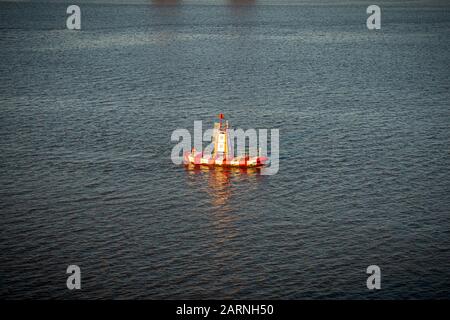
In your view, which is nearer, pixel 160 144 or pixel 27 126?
pixel 160 144

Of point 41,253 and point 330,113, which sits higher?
point 330,113

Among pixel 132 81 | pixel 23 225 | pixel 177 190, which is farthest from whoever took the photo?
pixel 132 81

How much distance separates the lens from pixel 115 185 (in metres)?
100

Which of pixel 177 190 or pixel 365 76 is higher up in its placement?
pixel 365 76

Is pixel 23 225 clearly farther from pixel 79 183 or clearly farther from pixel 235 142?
pixel 235 142

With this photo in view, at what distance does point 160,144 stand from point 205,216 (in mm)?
30484

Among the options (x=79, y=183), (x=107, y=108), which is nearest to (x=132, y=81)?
(x=107, y=108)

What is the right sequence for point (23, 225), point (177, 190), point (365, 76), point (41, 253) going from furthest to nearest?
point (365, 76) < point (177, 190) < point (23, 225) < point (41, 253)

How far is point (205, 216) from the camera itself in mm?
91500

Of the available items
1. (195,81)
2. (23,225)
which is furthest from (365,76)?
(23,225)
